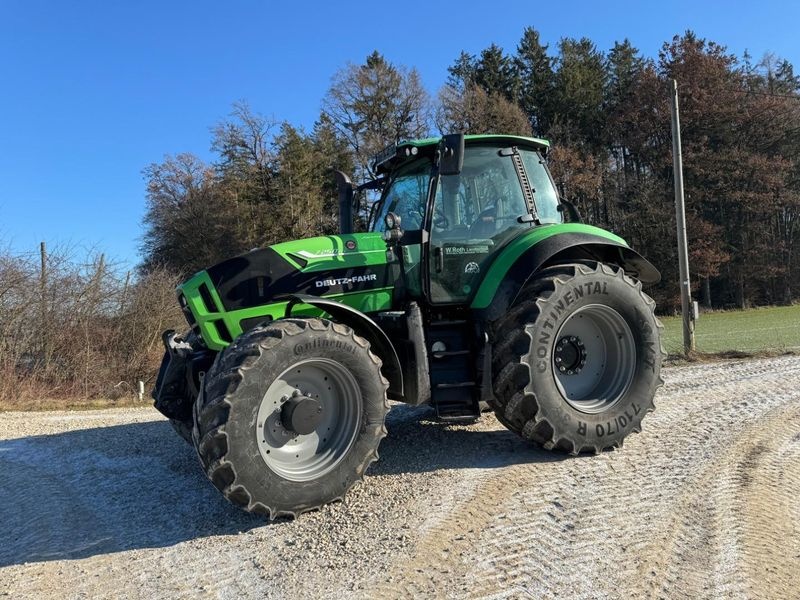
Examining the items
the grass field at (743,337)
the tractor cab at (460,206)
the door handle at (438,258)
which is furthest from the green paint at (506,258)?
the grass field at (743,337)

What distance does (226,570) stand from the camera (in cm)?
309

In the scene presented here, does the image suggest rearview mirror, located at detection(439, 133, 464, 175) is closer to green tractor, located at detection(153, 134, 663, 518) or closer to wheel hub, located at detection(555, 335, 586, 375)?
green tractor, located at detection(153, 134, 663, 518)

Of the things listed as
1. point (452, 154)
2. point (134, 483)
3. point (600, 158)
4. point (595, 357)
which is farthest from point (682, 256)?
point (600, 158)

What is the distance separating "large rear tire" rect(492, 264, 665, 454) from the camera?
442 centimetres

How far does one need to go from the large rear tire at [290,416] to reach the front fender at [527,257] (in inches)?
46.6

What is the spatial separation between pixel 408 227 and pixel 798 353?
9.80 m

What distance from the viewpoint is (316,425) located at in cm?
382

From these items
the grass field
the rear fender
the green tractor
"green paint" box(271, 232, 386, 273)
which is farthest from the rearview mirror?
the grass field

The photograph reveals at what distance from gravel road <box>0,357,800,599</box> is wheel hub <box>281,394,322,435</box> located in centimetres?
56

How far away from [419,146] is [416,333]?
5.29 feet

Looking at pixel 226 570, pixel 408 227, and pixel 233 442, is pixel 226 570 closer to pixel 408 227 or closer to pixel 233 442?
pixel 233 442

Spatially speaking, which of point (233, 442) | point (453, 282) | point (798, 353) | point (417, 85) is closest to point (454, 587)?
point (233, 442)

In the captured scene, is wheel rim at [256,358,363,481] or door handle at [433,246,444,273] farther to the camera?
door handle at [433,246,444,273]

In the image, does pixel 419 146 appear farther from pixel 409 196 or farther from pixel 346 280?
pixel 346 280
